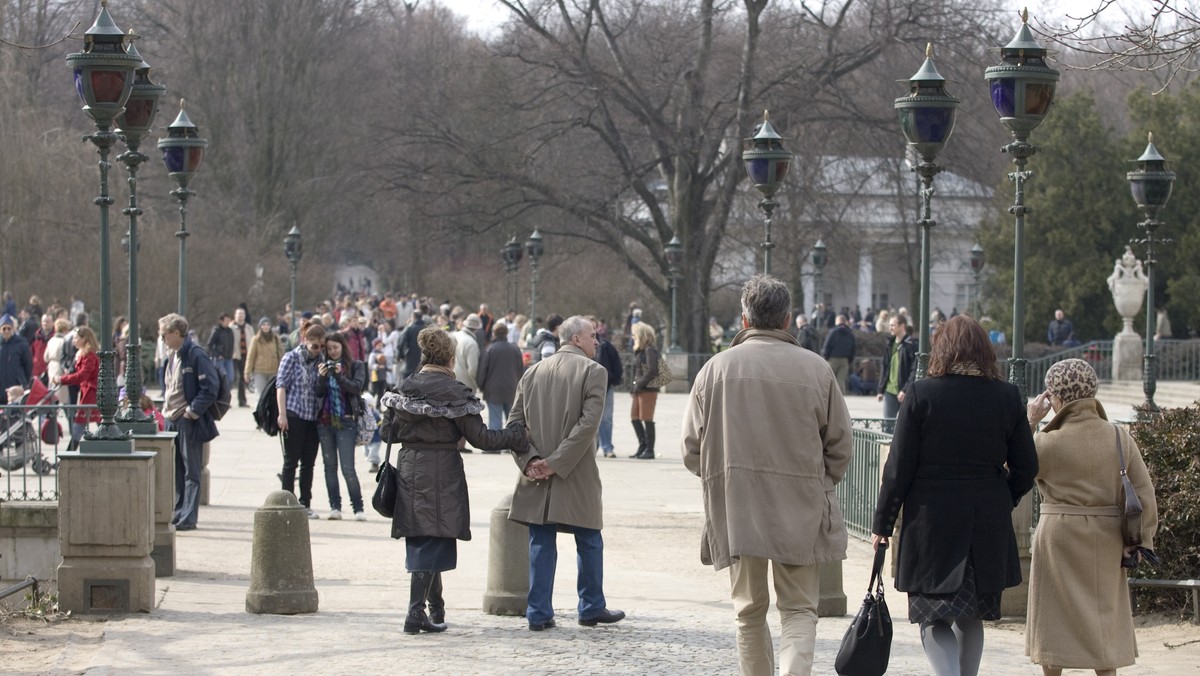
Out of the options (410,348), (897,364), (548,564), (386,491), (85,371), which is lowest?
(548,564)

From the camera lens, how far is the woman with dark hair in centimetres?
680

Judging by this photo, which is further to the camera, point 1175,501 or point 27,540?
point 27,540

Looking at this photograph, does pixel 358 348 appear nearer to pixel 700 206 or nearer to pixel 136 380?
pixel 136 380

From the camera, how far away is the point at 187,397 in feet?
44.1

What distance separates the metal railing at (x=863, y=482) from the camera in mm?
13000

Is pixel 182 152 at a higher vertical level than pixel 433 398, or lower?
higher

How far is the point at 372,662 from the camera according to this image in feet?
26.4

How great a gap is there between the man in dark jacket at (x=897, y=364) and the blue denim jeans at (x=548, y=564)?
9827 mm

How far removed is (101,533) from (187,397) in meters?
3.91

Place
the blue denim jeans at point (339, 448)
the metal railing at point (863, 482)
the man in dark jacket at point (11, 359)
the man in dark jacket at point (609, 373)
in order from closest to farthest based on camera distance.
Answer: the metal railing at point (863, 482), the blue denim jeans at point (339, 448), the man in dark jacket at point (609, 373), the man in dark jacket at point (11, 359)

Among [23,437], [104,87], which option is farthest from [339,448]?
[104,87]

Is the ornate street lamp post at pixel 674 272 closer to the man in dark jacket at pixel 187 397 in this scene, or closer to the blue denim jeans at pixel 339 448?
the blue denim jeans at pixel 339 448

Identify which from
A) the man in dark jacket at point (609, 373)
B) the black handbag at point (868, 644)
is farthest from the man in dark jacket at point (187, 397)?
the black handbag at point (868, 644)

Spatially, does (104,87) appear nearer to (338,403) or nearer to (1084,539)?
(338,403)
